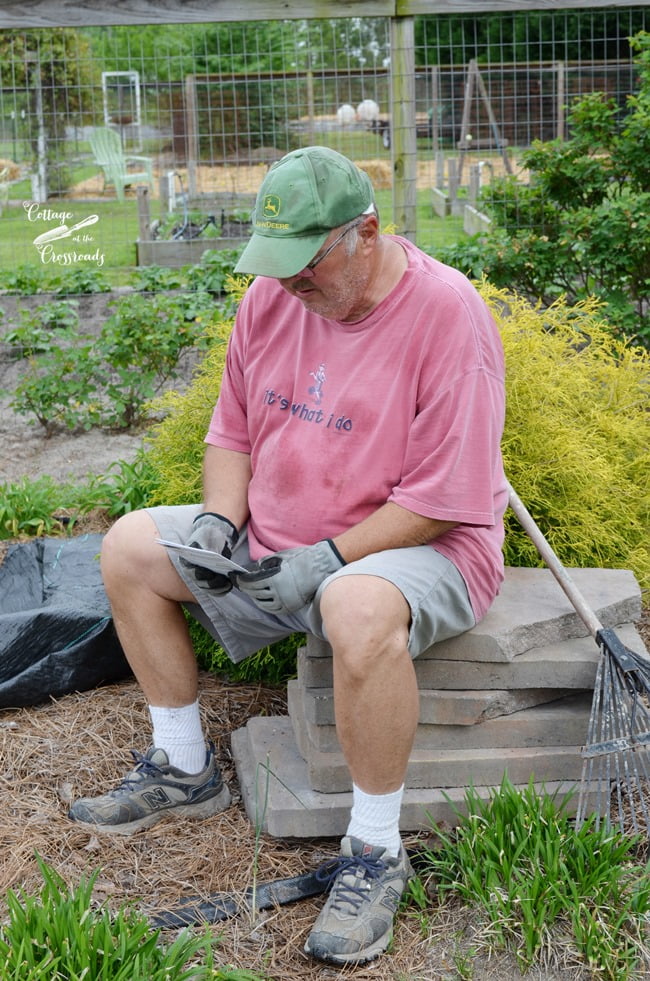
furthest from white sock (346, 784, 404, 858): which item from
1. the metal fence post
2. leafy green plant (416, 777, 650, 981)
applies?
the metal fence post

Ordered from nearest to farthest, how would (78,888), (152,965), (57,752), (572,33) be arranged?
(152,965), (78,888), (57,752), (572,33)

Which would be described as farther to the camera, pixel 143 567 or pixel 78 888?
pixel 143 567

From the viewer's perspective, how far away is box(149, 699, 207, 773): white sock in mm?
2803

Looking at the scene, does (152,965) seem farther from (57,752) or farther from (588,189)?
(588,189)

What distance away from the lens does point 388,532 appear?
2457 mm

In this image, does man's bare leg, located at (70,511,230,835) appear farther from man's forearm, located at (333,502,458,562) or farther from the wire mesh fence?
the wire mesh fence

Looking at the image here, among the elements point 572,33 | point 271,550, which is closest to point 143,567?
point 271,550

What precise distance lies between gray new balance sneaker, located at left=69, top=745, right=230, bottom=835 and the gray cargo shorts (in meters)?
0.34

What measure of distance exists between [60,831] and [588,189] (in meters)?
4.42

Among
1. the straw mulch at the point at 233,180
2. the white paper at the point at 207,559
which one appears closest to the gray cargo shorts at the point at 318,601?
the white paper at the point at 207,559

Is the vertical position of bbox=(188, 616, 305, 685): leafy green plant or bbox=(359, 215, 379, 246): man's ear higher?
bbox=(359, 215, 379, 246): man's ear

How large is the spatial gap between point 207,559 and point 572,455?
1396mm

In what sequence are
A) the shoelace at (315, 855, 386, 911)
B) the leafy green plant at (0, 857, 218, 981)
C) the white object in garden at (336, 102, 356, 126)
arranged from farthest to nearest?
the white object in garden at (336, 102, 356, 126)
the shoelace at (315, 855, 386, 911)
the leafy green plant at (0, 857, 218, 981)

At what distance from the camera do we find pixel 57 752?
10.1 ft
